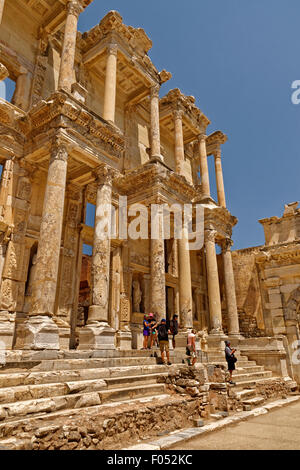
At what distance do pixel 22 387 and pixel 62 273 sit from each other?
23.8ft

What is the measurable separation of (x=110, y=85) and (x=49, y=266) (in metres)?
8.69

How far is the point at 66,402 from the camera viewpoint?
5.31 metres

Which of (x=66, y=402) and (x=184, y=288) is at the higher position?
(x=184, y=288)

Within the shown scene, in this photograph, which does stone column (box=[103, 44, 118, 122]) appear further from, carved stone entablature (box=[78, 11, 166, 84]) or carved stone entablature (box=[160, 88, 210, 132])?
carved stone entablature (box=[160, 88, 210, 132])

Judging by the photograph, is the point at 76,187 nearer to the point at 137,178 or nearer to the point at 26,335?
the point at 137,178

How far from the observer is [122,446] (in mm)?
4941

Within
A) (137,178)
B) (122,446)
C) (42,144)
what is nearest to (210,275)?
(137,178)

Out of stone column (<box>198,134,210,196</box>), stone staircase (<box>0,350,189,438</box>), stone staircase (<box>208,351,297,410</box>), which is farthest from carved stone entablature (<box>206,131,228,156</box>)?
stone staircase (<box>0,350,189,438</box>)

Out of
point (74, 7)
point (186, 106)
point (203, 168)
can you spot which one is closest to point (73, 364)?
point (74, 7)

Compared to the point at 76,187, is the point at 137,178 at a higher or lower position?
higher

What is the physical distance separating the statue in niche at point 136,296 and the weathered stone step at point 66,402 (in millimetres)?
8415

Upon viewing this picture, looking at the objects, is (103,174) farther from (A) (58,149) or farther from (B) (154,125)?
(B) (154,125)

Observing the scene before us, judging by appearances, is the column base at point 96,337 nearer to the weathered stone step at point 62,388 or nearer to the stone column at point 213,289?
the weathered stone step at point 62,388

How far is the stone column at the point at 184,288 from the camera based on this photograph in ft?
46.1
